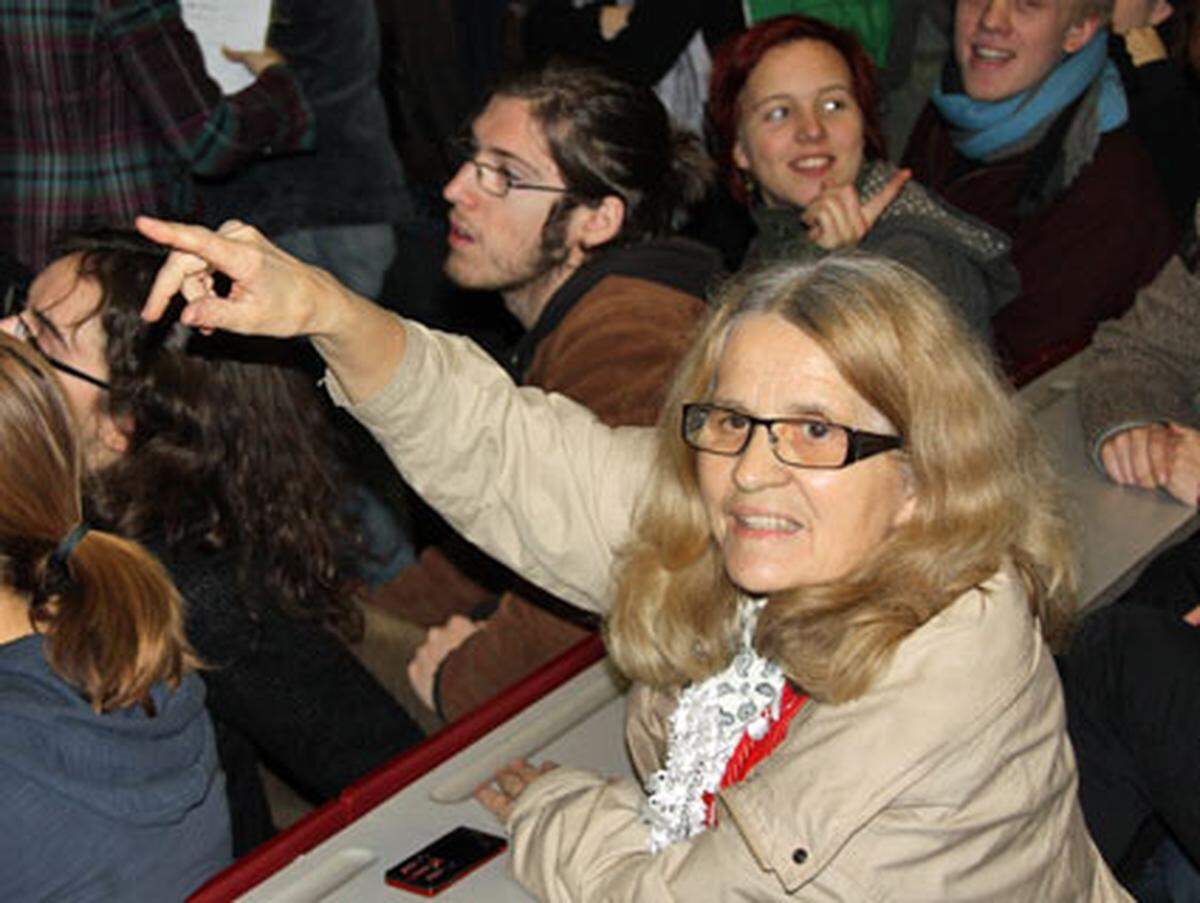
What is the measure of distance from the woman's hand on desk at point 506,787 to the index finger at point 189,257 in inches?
26.9

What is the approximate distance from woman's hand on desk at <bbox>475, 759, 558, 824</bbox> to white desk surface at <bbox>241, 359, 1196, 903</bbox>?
14 millimetres

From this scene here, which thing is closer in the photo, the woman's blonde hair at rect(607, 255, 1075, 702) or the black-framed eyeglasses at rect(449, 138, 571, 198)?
the woman's blonde hair at rect(607, 255, 1075, 702)

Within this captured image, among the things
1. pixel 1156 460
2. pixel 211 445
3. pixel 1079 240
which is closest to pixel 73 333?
pixel 211 445

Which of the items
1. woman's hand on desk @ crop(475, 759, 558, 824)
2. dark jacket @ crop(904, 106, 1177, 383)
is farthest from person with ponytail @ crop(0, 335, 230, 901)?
dark jacket @ crop(904, 106, 1177, 383)

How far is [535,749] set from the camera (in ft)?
6.86

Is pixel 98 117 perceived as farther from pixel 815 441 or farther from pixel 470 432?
pixel 815 441

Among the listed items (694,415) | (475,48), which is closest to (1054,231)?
(475,48)

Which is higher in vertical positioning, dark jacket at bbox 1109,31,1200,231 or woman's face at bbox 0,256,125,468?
dark jacket at bbox 1109,31,1200,231

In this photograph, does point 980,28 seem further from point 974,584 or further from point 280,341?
point 974,584

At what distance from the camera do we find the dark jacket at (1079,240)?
135 inches

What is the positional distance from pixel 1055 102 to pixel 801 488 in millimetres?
2171

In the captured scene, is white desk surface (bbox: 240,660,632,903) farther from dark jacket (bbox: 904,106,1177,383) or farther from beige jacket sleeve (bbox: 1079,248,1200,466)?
dark jacket (bbox: 904,106,1177,383)

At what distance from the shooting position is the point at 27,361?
1.95 m

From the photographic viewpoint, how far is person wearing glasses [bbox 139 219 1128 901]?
1.61 m
